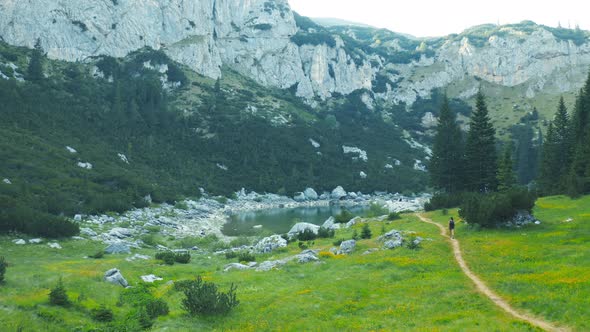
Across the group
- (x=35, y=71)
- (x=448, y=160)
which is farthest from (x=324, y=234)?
(x=35, y=71)

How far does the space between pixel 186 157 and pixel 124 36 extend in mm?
71295

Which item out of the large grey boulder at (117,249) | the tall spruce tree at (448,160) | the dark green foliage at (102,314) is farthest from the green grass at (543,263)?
the tall spruce tree at (448,160)

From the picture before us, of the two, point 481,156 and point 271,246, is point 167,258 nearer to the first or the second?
point 271,246

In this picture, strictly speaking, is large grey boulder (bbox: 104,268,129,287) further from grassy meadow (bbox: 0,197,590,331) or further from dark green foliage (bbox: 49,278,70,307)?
dark green foliage (bbox: 49,278,70,307)

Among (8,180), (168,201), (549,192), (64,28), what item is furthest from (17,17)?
(549,192)

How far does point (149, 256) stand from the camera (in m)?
33.5

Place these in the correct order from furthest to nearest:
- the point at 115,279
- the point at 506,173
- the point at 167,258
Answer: the point at 506,173 < the point at 167,258 < the point at 115,279

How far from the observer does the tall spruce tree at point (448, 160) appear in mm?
64875

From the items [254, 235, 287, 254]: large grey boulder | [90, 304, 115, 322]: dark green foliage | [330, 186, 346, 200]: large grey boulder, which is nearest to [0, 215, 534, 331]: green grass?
[90, 304, 115, 322]: dark green foliage

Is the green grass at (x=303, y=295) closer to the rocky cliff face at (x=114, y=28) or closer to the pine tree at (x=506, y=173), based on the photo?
the pine tree at (x=506, y=173)

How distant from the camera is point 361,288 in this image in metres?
19.8

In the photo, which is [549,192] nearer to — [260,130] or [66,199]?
[66,199]

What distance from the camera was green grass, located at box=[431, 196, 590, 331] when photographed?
1445 centimetres

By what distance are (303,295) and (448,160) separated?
53.3 metres
